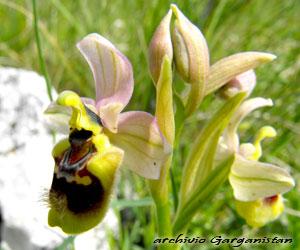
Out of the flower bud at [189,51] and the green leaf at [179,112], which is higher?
the flower bud at [189,51]

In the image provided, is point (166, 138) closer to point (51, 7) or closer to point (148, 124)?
point (148, 124)

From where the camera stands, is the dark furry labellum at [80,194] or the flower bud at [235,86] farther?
the flower bud at [235,86]

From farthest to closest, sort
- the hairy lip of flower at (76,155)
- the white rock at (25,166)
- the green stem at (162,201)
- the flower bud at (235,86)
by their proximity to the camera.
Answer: the white rock at (25,166) < the flower bud at (235,86) < the green stem at (162,201) < the hairy lip of flower at (76,155)

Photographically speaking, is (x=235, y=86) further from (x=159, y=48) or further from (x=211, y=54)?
(x=211, y=54)

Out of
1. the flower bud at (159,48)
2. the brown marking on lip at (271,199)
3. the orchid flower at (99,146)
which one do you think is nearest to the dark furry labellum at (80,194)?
the orchid flower at (99,146)

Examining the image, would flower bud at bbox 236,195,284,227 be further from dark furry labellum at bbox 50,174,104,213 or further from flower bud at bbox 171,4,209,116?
dark furry labellum at bbox 50,174,104,213

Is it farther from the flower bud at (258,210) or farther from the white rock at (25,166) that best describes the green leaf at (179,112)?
the white rock at (25,166)
